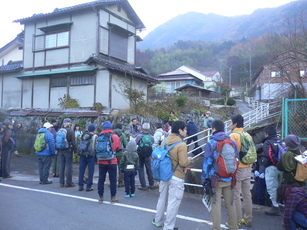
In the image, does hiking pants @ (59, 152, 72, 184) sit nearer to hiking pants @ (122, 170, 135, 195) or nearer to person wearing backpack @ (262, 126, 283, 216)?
hiking pants @ (122, 170, 135, 195)

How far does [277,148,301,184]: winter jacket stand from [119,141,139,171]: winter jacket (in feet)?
11.1

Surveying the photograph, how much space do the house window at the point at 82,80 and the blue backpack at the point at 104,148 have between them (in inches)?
408

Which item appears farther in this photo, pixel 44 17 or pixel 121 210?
pixel 44 17

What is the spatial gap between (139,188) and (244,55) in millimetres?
74176

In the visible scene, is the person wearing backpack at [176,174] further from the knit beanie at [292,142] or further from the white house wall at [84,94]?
the white house wall at [84,94]

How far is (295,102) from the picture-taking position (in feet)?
24.8

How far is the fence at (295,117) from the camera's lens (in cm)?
747

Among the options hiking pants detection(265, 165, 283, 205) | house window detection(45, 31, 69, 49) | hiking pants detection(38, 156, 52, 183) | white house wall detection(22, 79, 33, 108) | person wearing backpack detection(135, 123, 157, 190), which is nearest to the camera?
hiking pants detection(265, 165, 283, 205)

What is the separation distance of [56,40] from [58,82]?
2735mm

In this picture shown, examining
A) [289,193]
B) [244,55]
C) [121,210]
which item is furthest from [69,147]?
[244,55]

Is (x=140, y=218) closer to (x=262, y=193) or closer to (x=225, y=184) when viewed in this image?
(x=225, y=184)

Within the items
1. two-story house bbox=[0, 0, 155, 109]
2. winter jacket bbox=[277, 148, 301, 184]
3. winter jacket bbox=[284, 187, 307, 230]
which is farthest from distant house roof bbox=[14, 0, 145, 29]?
winter jacket bbox=[284, 187, 307, 230]

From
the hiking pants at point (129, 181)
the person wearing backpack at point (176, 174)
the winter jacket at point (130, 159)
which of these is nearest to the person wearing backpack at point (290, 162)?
the person wearing backpack at point (176, 174)

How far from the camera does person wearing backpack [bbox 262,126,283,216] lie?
18.1 feet
